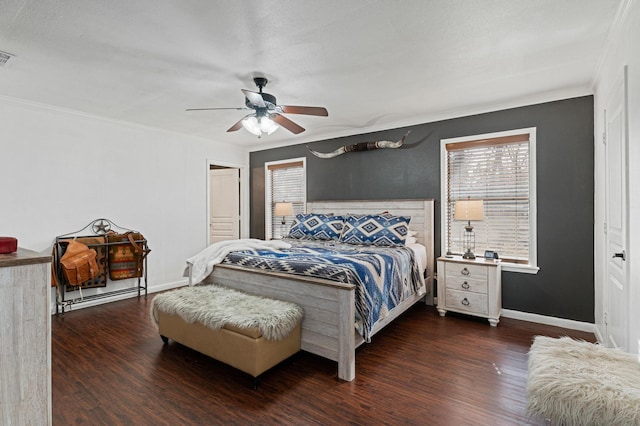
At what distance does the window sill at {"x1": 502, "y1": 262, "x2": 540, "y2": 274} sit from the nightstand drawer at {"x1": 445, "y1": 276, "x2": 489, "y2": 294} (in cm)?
41

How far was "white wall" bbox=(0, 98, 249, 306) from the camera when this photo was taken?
3.62 metres

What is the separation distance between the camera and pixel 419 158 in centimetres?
432

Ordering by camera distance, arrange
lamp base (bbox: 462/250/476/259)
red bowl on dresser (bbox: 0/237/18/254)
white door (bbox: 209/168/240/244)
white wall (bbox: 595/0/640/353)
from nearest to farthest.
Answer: red bowl on dresser (bbox: 0/237/18/254) < white wall (bbox: 595/0/640/353) < lamp base (bbox: 462/250/476/259) < white door (bbox: 209/168/240/244)

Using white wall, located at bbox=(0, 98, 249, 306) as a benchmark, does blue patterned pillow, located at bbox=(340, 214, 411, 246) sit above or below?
below

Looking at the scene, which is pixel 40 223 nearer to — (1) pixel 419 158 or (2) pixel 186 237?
(2) pixel 186 237

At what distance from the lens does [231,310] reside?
2.47 m

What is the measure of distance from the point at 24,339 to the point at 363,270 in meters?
2.04

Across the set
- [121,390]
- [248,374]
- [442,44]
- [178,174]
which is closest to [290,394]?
[248,374]

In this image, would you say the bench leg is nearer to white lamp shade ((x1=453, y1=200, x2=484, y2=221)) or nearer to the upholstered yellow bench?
the upholstered yellow bench

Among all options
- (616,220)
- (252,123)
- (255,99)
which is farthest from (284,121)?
(616,220)

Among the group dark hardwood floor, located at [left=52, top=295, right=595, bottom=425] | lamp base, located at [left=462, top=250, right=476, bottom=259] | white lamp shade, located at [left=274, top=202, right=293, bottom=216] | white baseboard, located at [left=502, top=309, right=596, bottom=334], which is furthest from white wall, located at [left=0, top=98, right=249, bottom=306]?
white baseboard, located at [left=502, top=309, right=596, bottom=334]

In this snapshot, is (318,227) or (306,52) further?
(318,227)

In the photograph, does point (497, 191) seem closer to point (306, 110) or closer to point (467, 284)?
point (467, 284)

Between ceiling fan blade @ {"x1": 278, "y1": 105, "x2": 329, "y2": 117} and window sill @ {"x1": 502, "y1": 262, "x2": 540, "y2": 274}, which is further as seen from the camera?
window sill @ {"x1": 502, "y1": 262, "x2": 540, "y2": 274}
